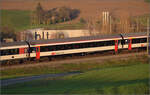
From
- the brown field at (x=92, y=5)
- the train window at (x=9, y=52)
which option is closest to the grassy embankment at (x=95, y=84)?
the train window at (x=9, y=52)

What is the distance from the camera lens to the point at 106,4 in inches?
3696

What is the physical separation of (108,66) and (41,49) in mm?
8124

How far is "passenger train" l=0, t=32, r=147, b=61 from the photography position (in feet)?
95.5

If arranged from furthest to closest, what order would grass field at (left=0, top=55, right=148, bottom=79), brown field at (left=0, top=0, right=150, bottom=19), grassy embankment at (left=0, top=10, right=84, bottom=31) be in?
brown field at (left=0, top=0, right=150, bottom=19) → grassy embankment at (left=0, top=10, right=84, bottom=31) → grass field at (left=0, top=55, right=148, bottom=79)

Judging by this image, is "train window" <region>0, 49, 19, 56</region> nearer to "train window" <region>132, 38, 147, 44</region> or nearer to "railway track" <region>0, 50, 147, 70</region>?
"railway track" <region>0, 50, 147, 70</region>

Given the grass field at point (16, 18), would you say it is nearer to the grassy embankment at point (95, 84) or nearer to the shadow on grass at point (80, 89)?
the grassy embankment at point (95, 84)

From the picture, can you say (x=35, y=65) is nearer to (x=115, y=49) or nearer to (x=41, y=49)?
(x=41, y=49)

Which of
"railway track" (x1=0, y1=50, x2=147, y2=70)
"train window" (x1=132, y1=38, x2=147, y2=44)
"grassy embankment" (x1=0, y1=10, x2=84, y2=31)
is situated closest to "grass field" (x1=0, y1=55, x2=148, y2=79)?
"railway track" (x1=0, y1=50, x2=147, y2=70)

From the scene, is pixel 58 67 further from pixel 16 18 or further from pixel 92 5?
pixel 92 5

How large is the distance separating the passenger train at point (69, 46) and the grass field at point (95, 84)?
710 centimetres

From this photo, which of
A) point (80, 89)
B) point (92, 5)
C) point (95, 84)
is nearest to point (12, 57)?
point (95, 84)

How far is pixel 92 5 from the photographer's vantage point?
9350 cm

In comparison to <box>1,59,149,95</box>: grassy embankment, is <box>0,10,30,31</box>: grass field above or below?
above

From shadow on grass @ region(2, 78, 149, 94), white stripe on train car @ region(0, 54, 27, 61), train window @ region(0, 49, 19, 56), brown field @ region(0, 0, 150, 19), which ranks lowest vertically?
shadow on grass @ region(2, 78, 149, 94)
